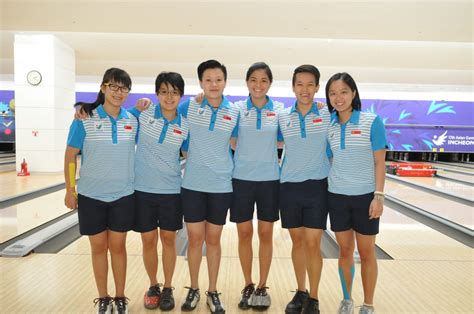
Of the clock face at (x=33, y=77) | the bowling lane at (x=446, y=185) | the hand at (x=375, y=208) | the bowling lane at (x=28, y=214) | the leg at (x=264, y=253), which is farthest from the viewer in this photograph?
the clock face at (x=33, y=77)

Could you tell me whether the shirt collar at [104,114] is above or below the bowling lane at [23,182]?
above

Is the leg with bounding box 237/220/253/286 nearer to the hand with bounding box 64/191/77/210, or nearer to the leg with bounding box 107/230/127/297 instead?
the leg with bounding box 107/230/127/297

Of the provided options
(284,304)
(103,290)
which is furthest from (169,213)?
(284,304)

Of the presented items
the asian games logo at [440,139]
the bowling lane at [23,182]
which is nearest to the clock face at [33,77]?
the bowling lane at [23,182]

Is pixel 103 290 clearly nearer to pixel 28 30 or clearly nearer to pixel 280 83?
pixel 28 30

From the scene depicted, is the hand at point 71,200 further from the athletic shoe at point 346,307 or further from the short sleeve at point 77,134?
the athletic shoe at point 346,307

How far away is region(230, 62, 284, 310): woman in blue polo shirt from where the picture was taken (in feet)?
7.02

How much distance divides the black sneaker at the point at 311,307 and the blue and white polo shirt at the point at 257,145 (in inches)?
27.3

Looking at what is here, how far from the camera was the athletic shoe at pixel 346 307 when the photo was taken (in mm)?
2119

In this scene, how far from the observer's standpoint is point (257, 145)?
2.14 metres

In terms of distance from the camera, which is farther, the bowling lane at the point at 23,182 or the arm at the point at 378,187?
the bowling lane at the point at 23,182

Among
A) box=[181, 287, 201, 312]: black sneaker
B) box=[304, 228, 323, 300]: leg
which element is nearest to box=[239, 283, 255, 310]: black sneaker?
box=[181, 287, 201, 312]: black sneaker

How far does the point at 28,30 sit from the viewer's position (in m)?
6.86

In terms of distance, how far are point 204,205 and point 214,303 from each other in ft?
1.80
